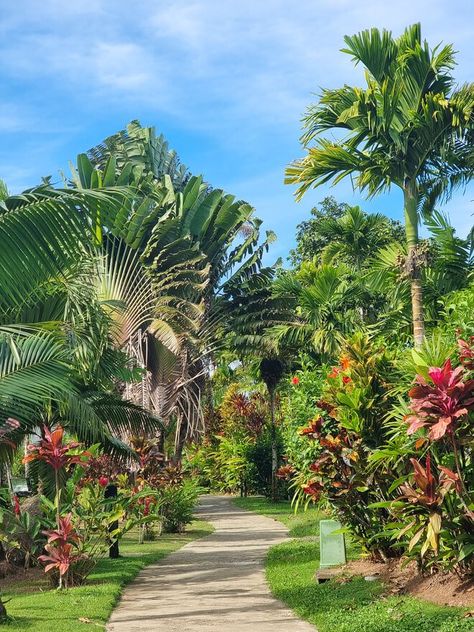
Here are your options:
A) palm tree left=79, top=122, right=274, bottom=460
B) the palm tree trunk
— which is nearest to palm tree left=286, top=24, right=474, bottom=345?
the palm tree trunk

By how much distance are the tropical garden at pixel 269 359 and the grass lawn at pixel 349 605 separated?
0.15 feet

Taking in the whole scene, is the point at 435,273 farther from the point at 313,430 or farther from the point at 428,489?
the point at 428,489

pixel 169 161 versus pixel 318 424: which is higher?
pixel 169 161

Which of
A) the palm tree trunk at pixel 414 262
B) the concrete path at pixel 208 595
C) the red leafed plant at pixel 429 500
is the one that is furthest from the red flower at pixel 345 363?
the concrete path at pixel 208 595

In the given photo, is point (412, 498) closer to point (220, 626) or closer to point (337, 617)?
point (337, 617)

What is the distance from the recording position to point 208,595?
33.6 feet

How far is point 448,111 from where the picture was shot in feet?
46.3

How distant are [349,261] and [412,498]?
21.3 m

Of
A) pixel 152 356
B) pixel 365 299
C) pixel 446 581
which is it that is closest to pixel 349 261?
pixel 365 299

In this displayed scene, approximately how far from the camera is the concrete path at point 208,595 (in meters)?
8.23

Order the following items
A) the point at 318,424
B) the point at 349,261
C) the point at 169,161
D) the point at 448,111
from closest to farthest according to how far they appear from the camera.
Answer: the point at 318,424 → the point at 448,111 → the point at 349,261 → the point at 169,161

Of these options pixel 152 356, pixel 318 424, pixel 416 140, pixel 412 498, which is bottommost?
pixel 412 498

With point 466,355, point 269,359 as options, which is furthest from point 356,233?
point 466,355

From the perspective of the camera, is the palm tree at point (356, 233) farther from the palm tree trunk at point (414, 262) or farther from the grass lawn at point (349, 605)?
the grass lawn at point (349, 605)
